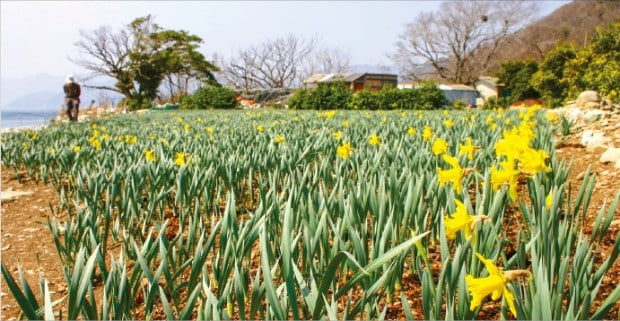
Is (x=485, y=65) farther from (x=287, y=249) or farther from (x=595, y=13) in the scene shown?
(x=287, y=249)

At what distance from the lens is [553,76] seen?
72.3ft

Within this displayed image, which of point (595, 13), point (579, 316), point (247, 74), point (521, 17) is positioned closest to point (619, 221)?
point (579, 316)

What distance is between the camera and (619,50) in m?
12.6

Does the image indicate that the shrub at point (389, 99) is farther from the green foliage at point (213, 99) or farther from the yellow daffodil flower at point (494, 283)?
the yellow daffodil flower at point (494, 283)

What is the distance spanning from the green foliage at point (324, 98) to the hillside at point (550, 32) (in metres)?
18.9

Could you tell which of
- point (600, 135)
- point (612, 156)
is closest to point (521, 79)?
point (600, 135)

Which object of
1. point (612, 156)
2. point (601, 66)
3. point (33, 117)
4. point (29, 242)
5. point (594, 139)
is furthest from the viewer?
point (33, 117)

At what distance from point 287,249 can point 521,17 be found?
4382 centimetres

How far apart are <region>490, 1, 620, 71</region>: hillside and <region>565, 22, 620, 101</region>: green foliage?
17.2 meters

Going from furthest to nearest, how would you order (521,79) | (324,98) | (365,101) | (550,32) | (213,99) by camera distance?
(550,32) → (521,79) → (213,99) → (324,98) → (365,101)

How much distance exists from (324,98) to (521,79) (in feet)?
48.4

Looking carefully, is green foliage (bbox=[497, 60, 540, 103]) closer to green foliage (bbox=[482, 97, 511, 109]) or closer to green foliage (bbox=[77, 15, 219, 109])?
green foliage (bbox=[482, 97, 511, 109])

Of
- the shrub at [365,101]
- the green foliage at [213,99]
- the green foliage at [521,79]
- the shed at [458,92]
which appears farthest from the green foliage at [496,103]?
the green foliage at [213,99]

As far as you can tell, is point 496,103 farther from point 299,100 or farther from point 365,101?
point 299,100
